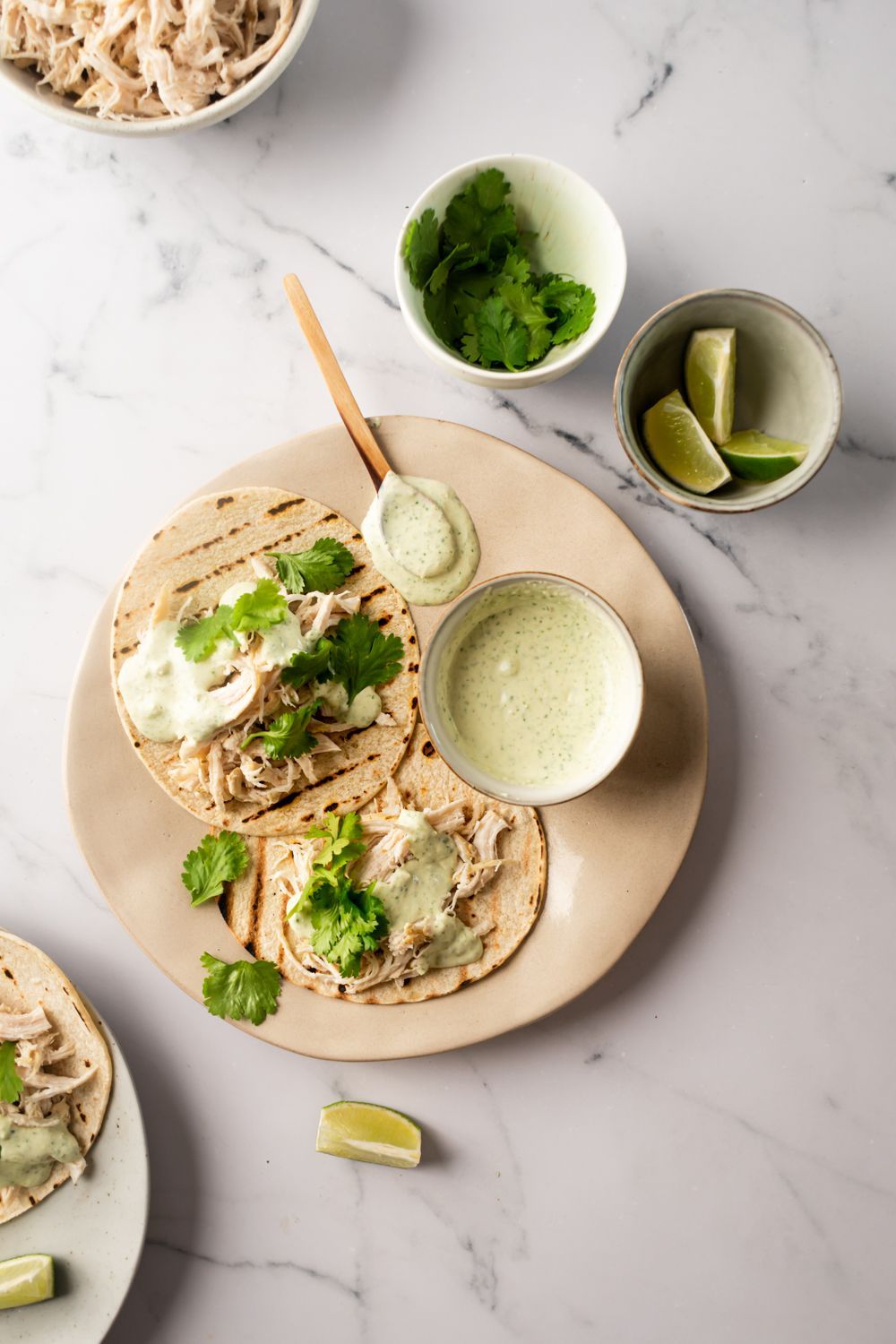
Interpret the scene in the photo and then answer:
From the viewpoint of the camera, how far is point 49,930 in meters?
2.85

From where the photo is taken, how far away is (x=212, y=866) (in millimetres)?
2576

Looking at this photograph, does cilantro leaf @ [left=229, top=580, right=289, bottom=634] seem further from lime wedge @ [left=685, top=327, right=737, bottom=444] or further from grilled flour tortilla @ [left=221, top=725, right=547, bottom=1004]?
lime wedge @ [left=685, top=327, right=737, bottom=444]

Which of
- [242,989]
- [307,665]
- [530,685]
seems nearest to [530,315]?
[530,685]

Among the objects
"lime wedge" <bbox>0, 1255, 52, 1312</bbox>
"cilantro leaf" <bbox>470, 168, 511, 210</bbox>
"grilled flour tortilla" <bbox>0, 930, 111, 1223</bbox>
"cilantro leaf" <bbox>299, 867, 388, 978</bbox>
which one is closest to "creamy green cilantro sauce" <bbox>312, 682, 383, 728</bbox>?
"cilantro leaf" <bbox>299, 867, 388, 978</bbox>

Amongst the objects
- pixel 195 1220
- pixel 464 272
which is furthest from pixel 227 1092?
pixel 464 272

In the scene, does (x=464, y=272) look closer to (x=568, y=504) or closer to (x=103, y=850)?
(x=568, y=504)

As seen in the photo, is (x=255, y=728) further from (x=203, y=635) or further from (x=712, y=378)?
(x=712, y=378)

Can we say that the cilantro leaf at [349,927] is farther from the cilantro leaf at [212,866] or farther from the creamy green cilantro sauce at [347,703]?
the creamy green cilantro sauce at [347,703]

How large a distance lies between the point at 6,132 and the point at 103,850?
208 cm

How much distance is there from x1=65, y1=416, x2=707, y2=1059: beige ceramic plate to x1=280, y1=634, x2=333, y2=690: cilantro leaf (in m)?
0.27

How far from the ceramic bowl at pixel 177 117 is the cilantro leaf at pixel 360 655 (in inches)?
51.5

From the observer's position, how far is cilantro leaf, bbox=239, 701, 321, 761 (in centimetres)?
244

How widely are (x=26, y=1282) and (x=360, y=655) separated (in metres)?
1.93

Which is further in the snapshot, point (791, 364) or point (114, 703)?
point (114, 703)
